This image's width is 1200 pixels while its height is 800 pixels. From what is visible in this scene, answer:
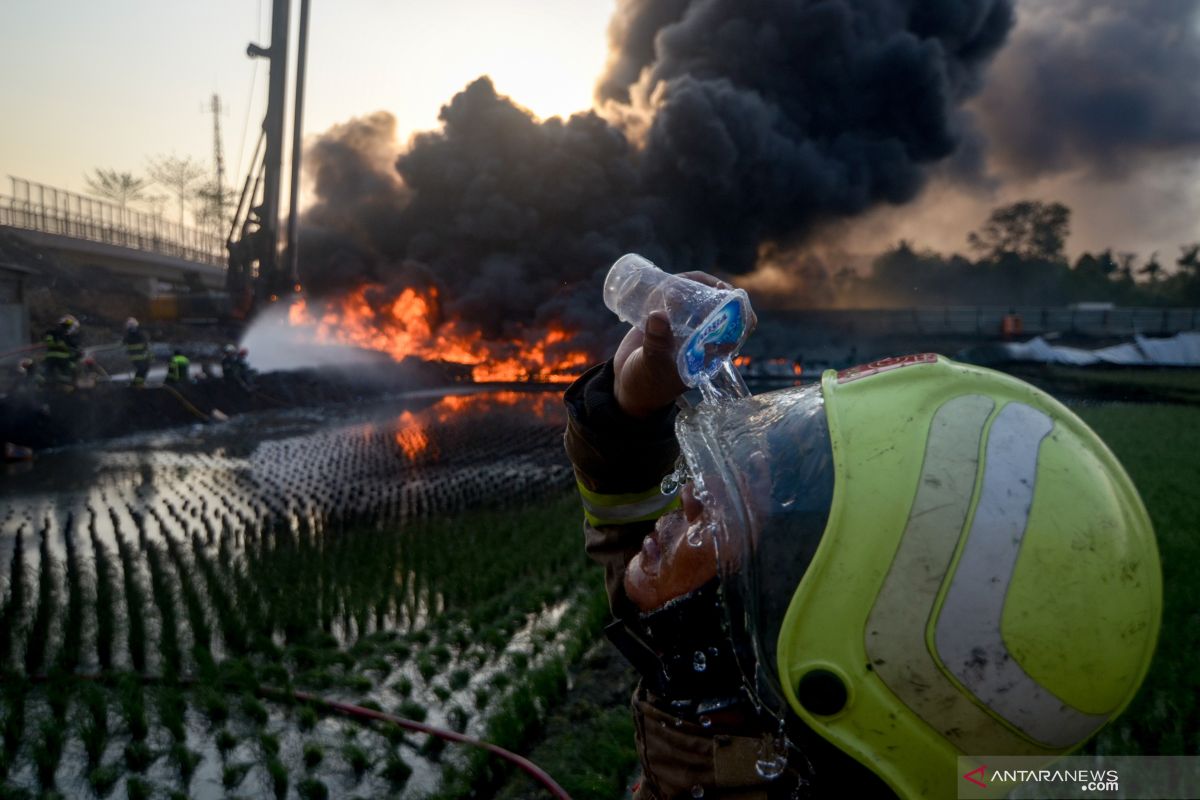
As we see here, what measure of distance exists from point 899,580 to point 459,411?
19360 millimetres

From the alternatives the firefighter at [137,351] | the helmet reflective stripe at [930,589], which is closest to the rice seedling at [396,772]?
the helmet reflective stripe at [930,589]

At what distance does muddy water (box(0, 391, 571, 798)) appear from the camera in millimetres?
4113

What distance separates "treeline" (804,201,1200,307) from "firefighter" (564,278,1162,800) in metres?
42.7

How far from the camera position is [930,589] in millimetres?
1155

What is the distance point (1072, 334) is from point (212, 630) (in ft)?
110

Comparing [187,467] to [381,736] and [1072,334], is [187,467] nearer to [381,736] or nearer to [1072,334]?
[381,736]

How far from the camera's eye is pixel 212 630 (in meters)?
5.65

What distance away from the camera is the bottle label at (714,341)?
145 cm

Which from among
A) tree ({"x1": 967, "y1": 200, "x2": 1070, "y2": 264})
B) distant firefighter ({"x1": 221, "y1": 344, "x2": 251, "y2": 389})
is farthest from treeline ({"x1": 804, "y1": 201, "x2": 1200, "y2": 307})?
distant firefighter ({"x1": 221, "y1": 344, "x2": 251, "y2": 389})

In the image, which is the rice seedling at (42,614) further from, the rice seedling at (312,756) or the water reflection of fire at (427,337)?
the water reflection of fire at (427,337)

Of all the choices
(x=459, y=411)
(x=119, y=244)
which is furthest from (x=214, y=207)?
(x=459, y=411)

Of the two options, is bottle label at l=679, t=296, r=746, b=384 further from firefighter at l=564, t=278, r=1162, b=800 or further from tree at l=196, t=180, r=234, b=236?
tree at l=196, t=180, r=234, b=236

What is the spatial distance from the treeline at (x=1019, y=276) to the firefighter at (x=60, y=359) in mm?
33688

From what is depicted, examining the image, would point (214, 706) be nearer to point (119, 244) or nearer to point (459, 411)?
point (459, 411)
